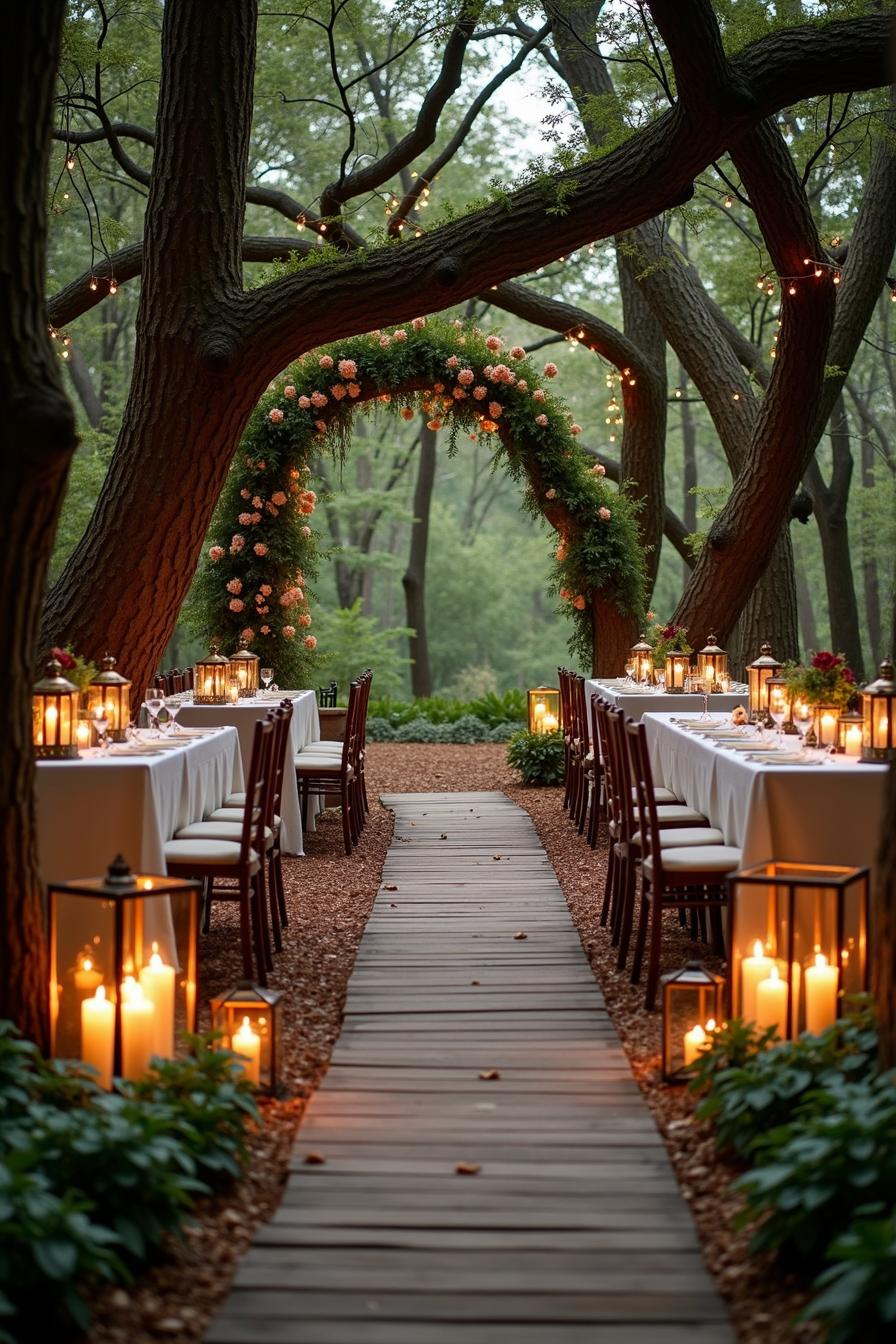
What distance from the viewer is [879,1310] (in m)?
2.51

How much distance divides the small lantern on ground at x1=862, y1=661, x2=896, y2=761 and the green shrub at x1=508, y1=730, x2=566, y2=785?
23.7 ft

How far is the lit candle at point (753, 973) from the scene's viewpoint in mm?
4246

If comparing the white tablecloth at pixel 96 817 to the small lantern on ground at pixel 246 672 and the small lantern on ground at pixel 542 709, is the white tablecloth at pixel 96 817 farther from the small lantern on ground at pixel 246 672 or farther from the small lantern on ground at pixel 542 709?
the small lantern on ground at pixel 542 709

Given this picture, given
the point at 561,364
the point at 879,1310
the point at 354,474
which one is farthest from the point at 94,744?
the point at 354,474

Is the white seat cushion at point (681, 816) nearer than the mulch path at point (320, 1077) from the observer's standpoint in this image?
No

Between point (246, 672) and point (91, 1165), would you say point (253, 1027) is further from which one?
point (246, 672)

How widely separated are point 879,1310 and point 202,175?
670 centimetres

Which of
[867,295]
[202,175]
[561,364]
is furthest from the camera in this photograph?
[561,364]

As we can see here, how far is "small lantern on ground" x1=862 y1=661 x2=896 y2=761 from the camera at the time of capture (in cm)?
521

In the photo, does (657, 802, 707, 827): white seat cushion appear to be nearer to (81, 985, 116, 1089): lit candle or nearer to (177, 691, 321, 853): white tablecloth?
(177, 691, 321, 853): white tablecloth

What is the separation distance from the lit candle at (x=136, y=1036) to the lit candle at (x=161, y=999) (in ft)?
0.18

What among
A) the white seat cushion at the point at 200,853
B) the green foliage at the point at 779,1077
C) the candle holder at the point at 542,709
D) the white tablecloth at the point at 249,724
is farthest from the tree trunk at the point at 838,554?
the green foliage at the point at 779,1077

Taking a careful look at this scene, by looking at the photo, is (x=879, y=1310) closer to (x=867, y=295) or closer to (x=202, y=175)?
(x=202, y=175)

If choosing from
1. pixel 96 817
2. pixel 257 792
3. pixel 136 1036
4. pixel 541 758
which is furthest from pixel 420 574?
pixel 136 1036
